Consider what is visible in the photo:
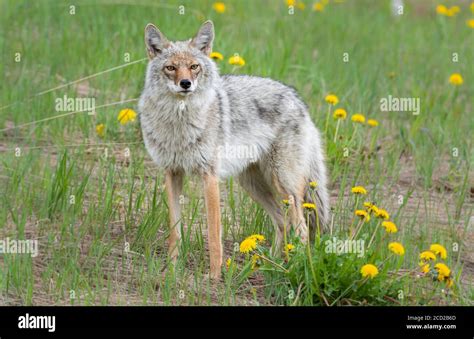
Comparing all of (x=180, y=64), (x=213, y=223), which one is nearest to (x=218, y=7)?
(x=180, y=64)

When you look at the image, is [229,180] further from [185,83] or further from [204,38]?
[185,83]

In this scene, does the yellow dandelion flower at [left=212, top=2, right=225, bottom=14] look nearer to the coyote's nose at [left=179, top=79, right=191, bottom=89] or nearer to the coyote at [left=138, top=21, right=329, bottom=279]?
the coyote at [left=138, top=21, right=329, bottom=279]

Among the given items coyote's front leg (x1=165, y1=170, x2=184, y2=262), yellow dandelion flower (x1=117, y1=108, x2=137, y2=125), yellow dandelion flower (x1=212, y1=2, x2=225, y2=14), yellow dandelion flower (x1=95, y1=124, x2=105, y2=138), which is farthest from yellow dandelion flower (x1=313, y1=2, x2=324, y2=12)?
coyote's front leg (x1=165, y1=170, x2=184, y2=262)

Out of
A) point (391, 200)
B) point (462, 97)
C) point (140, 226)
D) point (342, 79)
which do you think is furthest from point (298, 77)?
point (140, 226)

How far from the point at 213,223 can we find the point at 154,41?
4.96ft

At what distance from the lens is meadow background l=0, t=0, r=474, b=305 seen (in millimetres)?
6176

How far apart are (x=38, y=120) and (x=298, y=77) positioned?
3.81 m

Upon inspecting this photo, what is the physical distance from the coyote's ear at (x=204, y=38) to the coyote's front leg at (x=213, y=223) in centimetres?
103

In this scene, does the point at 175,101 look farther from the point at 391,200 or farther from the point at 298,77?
the point at 298,77

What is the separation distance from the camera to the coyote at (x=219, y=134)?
6816mm

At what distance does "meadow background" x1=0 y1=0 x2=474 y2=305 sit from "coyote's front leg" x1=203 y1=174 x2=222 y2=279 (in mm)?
129

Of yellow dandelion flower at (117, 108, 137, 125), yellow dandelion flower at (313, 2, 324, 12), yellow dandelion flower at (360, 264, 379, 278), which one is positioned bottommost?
yellow dandelion flower at (360, 264, 379, 278)

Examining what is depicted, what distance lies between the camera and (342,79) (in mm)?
11172

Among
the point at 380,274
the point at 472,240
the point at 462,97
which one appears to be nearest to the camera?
the point at 380,274
